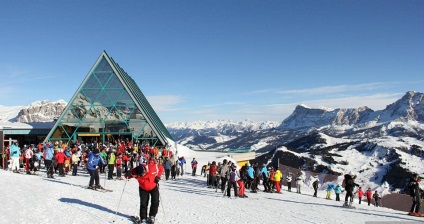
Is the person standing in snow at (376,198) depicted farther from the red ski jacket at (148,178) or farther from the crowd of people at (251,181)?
the red ski jacket at (148,178)


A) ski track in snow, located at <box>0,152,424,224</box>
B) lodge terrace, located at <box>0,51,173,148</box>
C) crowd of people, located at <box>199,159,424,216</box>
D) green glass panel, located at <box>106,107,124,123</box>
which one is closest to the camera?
A: ski track in snow, located at <box>0,152,424,224</box>

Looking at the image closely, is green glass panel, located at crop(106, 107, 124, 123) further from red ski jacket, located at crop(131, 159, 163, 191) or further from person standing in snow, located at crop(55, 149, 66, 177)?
red ski jacket, located at crop(131, 159, 163, 191)

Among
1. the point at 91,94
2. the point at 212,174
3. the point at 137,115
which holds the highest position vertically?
the point at 91,94

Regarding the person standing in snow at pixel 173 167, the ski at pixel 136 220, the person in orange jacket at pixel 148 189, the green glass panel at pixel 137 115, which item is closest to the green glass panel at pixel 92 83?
the green glass panel at pixel 137 115

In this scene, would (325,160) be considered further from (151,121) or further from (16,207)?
(16,207)

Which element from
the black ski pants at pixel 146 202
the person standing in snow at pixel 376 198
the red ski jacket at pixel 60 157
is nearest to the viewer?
the black ski pants at pixel 146 202

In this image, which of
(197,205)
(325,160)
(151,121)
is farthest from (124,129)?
(325,160)

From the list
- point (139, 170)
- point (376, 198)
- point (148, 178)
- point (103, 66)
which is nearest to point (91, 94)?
point (103, 66)

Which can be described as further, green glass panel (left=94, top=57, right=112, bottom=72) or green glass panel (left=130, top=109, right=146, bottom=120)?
green glass panel (left=94, top=57, right=112, bottom=72)

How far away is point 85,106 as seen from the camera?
34219mm

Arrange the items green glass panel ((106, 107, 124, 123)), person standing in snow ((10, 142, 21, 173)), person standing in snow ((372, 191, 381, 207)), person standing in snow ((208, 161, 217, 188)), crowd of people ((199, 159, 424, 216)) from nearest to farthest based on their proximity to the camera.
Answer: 1. crowd of people ((199, 159, 424, 216))
2. person standing in snow ((10, 142, 21, 173))
3. person standing in snow ((208, 161, 217, 188))
4. person standing in snow ((372, 191, 381, 207))
5. green glass panel ((106, 107, 124, 123))

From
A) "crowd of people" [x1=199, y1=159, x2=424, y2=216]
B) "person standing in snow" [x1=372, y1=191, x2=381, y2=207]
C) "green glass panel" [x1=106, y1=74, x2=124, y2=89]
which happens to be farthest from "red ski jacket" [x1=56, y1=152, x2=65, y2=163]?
"person standing in snow" [x1=372, y1=191, x2=381, y2=207]

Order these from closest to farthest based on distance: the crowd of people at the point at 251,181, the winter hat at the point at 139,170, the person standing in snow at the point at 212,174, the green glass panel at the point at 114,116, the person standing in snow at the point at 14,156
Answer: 1. the winter hat at the point at 139,170
2. the crowd of people at the point at 251,181
3. the person standing in snow at the point at 14,156
4. the person standing in snow at the point at 212,174
5. the green glass panel at the point at 114,116

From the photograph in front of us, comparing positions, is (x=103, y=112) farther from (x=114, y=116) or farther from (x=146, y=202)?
(x=146, y=202)
